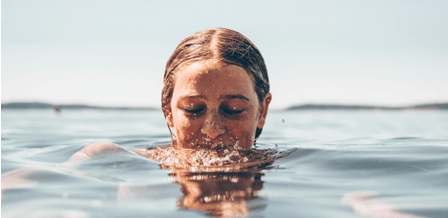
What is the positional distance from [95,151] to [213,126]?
1.55 meters

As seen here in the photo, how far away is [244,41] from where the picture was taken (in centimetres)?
403

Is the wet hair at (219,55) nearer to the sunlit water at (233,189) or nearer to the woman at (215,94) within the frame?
the woman at (215,94)

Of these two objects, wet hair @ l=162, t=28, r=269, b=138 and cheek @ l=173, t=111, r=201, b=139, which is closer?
cheek @ l=173, t=111, r=201, b=139

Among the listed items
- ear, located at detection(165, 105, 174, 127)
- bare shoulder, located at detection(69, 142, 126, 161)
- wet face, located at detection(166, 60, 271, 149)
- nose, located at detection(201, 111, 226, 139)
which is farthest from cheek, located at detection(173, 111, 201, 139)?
bare shoulder, located at detection(69, 142, 126, 161)

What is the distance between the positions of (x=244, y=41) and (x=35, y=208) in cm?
286

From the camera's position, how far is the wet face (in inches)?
131

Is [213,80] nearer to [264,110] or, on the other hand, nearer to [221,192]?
[264,110]

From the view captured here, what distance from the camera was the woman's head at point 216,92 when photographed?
11.0ft

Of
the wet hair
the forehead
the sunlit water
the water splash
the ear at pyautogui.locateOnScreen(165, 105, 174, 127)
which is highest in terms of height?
the wet hair

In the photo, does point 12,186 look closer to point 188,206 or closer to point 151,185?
point 151,185

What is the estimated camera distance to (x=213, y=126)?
128 inches

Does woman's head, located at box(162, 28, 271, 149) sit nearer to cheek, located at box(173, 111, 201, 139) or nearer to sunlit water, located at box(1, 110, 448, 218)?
cheek, located at box(173, 111, 201, 139)

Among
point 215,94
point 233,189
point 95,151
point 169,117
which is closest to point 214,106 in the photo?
point 215,94

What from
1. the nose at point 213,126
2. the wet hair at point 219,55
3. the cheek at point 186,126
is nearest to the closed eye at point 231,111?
the nose at point 213,126
